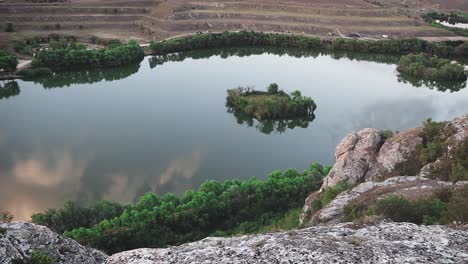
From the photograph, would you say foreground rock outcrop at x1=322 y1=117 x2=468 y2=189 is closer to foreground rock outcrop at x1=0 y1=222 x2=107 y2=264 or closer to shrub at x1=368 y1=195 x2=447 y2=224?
shrub at x1=368 y1=195 x2=447 y2=224

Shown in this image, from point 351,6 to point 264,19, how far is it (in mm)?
26369

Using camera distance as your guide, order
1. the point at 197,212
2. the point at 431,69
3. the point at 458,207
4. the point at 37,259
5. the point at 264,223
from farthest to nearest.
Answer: the point at 431,69 < the point at 264,223 < the point at 197,212 < the point at 458,207 < the point at 37,259

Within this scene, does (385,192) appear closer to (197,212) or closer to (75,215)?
(197,212)

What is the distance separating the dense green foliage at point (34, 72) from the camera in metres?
70.8

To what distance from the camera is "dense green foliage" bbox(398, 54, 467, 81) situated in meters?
78.9

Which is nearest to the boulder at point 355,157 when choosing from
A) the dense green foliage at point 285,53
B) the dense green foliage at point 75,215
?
the dense green foliage at point 75,215

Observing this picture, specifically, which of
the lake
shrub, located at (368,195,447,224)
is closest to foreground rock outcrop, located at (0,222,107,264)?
shrub, located at (368,195,447,224)

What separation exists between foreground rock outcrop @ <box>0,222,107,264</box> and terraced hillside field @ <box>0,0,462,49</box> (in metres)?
81.3

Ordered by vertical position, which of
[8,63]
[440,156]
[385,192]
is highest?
[440,156]

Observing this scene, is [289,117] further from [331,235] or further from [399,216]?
[331,235]

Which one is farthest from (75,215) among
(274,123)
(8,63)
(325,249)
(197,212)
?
(8,63)

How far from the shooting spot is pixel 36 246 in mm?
10891

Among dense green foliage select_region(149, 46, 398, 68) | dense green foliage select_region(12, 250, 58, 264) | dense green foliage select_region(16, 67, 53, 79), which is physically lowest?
dense green foliage select_region(16, 67, 53, 79)

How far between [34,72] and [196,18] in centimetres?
4170
